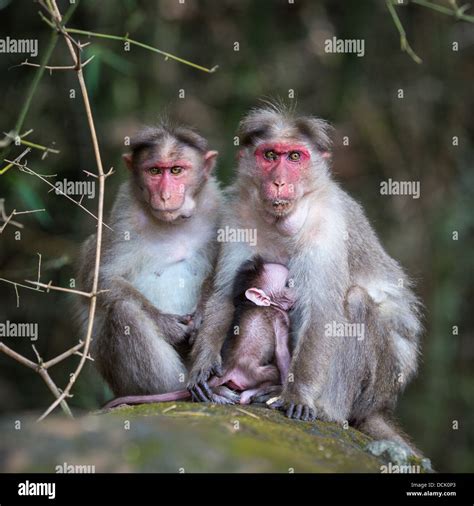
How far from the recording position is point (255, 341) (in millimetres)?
8242

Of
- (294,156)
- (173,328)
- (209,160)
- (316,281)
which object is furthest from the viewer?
(209,160)

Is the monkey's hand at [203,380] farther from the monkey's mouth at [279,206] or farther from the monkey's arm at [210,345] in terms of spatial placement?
the monkey's mouth at [279,206]

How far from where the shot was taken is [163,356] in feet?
28.5

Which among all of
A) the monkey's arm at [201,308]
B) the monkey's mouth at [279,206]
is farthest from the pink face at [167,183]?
the monkey's mouth at [279,206]

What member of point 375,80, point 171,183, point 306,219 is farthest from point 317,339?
point 375,80

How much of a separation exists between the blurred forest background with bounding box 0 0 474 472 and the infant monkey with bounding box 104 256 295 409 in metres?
4.89

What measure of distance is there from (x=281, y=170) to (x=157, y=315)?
155 centimetres

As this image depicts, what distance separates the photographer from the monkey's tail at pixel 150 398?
8203mm

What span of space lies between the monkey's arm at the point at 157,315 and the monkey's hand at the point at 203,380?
51 cm

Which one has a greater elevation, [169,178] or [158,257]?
[169,178]

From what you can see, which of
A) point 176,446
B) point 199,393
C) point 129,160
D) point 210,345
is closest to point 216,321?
point 210,345

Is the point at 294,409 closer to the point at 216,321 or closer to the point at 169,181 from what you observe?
the point at 216,321

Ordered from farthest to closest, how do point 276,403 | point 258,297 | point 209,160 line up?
point 209,160
point 258,297
point 276,403

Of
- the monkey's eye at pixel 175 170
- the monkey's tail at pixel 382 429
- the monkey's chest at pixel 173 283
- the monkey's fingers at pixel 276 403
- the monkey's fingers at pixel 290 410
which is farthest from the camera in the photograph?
the monkey's chest at pixel 173 283
